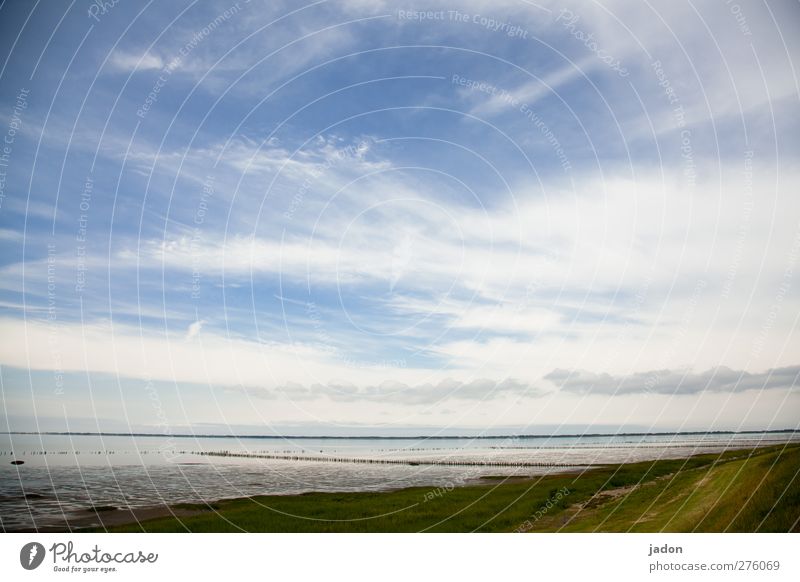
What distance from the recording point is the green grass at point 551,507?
17797 mm

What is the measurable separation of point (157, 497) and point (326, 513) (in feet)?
46.2

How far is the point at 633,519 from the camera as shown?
73.3 feet
